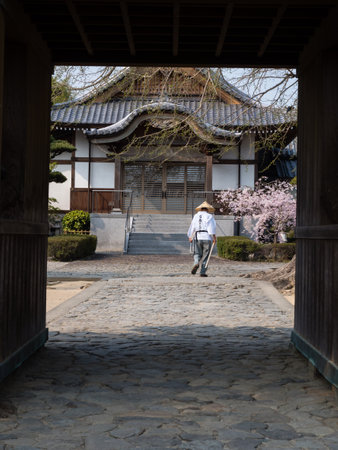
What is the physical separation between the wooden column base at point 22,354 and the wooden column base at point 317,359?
243cm

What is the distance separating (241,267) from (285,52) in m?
12.9

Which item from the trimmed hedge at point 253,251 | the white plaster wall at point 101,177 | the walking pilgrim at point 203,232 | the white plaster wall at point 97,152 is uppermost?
the white plaster wall at point 97,152

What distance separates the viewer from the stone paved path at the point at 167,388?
3336 mm

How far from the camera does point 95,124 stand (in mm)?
26328

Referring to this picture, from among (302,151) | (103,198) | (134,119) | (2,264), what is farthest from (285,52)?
(103,198)

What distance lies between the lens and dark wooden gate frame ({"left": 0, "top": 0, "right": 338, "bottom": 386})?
4.43 m

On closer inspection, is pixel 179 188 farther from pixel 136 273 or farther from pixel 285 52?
pixel 285 52

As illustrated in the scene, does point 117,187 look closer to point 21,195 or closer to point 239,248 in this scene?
point 239,248

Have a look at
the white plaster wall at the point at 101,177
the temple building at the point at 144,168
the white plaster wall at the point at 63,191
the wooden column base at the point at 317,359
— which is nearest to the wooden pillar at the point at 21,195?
the wooden column base at the point at 317,359

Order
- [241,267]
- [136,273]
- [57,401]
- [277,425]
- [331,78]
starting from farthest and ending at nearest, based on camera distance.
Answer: [241,267], [136,273], [331,78], [57,401], [277,425]

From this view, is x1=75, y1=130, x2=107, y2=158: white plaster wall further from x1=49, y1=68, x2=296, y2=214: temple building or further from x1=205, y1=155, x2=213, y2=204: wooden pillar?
x1=205, y1=155, x2=213, y2=204: wooden pillar

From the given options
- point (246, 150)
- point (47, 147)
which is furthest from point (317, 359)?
point (246, 150)

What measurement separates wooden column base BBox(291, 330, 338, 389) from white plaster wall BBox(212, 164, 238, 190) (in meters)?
21.4

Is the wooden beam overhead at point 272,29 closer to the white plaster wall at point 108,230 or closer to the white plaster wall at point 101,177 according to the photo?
the white plaster wall at point 108,230
